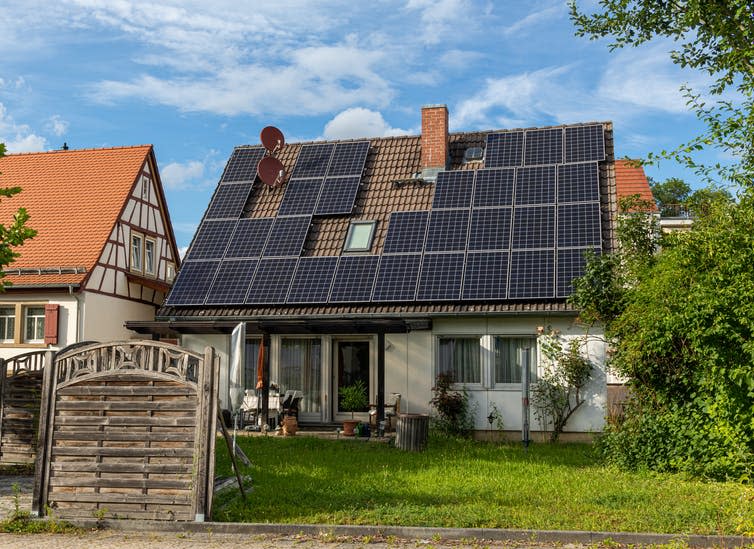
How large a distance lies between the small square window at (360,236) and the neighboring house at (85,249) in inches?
324

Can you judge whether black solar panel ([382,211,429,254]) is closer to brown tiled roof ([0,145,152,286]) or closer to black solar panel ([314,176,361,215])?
black solar panel ([314,176,361,215])

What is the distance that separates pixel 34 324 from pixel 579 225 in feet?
52.4

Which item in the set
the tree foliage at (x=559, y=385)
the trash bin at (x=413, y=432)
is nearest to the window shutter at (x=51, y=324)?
the trash bin at (x=413, y=432)

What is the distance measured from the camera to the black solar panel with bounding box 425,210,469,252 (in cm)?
1994

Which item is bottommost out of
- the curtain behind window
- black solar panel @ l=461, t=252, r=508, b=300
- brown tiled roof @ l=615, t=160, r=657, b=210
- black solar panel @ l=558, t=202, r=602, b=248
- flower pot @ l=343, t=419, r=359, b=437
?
flower pot @ l=343, t=419, r=359, b=437

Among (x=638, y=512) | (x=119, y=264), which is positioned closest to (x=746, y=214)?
(x=638, y=512)

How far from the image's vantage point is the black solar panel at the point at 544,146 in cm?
2217

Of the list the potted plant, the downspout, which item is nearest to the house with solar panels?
the potted plant

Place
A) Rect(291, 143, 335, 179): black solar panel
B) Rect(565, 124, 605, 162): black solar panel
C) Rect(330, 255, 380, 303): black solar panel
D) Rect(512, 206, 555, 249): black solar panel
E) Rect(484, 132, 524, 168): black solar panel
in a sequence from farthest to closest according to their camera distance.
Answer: Rect(291, 143, 335, 179): black solar panel
Rect(484, 132, 524, 168): black solar panel
Rect(565, 124, 605, 162): black solar panel
Rect(512, 206, 555, 249): black solar panel
Rect(330, 255, 380, 303): black solar panel

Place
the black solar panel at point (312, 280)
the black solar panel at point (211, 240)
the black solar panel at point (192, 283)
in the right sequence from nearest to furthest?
the black solar panel at point (312, 280), the black solar panel at point (192, 283), the black solar panel at point (211, 240)

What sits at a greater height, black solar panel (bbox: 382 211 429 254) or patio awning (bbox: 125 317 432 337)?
black solar panel (bbox: 382 211 429 254)

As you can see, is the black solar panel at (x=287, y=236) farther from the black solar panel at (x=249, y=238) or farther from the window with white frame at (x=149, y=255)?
the window with white frame at (x=149, y=255)

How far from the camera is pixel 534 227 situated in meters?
19.9

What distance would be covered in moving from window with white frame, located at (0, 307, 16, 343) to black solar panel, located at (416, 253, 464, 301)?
13.0 metres
